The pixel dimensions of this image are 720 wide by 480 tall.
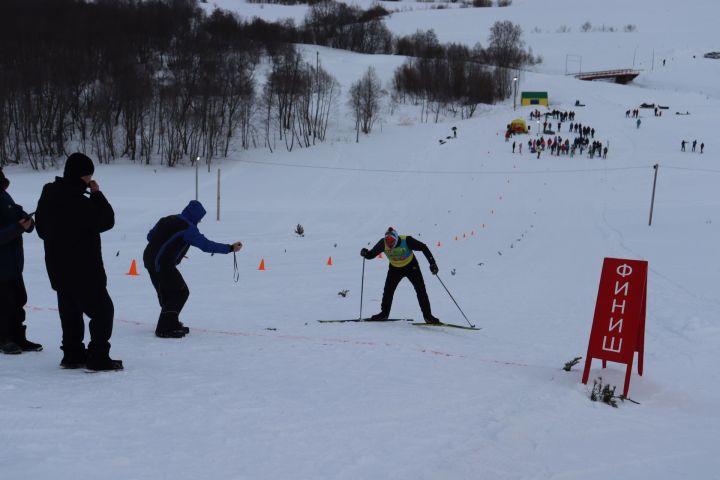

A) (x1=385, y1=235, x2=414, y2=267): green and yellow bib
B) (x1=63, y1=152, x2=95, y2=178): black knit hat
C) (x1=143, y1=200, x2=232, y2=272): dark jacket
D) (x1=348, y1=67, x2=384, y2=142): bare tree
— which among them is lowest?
(x1=385, y1=235, x2=414, y2=267): green and yellow bib

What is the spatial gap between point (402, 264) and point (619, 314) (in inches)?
156

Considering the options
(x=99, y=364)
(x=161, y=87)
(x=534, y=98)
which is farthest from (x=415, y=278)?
(x=534, y=98)

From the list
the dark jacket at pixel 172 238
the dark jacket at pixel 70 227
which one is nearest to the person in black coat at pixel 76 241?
the dark jacket at pixel 70 227

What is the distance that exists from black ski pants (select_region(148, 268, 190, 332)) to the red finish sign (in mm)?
4651

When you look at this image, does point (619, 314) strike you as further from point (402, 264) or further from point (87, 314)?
point (87, 314)

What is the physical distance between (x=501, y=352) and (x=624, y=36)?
147m

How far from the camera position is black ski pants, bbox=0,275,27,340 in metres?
5.49

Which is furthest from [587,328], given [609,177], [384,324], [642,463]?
[609,177]

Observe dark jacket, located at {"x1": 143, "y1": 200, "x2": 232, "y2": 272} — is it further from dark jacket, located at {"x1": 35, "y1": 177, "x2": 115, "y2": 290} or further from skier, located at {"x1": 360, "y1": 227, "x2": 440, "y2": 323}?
skier, located at {"x1": 360, "y1": 227, "x2": 440, "y2": 323}

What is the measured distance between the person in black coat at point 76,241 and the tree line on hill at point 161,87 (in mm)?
47232

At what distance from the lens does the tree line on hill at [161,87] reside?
53375mm

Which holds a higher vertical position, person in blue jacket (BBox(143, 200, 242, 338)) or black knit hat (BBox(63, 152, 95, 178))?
black knit hat (BBox(63, 152, 95, 178))

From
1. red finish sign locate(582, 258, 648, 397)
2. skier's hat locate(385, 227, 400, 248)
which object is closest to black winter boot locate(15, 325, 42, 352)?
skier's hat locate(385, 227, 400, 248)

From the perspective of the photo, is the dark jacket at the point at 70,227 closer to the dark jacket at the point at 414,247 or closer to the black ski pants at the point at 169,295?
the black ski pants at the point at 169,295
